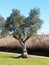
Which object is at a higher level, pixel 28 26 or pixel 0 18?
pixel 0 18

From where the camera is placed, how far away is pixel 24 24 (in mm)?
34094

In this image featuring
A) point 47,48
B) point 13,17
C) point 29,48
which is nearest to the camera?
point 13,17

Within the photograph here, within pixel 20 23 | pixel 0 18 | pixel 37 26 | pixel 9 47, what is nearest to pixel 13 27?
pixel 20 23

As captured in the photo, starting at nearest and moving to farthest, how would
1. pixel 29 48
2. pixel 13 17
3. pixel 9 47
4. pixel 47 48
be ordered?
pixel 13 17, pixel 47 48, pixel 29 48, pixel 9 47

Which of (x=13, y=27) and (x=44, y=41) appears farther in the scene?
(x=44, y=41)

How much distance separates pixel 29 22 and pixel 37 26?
1175mm

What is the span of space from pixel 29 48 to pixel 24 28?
32.2 feet

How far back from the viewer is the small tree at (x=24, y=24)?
33.5 metres

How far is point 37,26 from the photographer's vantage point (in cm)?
3375


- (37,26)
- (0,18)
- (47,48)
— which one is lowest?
(47,48)

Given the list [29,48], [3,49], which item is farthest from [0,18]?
[3,49]

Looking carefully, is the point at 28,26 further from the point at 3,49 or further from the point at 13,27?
the point at 3,49

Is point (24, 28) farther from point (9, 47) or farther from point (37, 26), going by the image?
point (9, 47)

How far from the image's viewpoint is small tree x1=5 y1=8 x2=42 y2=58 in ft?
110
